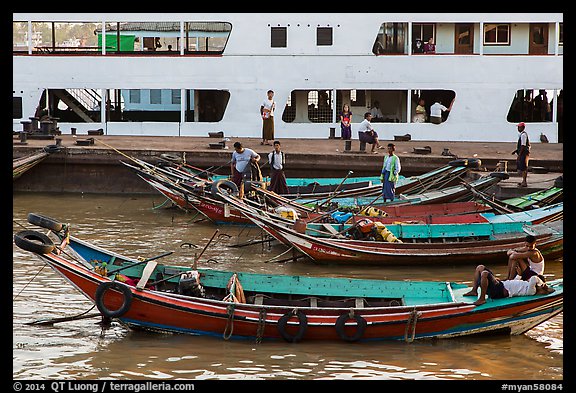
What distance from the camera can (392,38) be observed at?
3006 centimetres

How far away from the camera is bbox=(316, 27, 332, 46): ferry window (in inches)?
1165

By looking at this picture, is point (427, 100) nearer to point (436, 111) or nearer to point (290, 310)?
point (436, 111)

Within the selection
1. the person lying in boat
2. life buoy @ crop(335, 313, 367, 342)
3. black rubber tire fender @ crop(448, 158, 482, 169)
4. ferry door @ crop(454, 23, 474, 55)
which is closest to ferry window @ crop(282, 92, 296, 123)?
ferry door @ crop(454, 23, 474, 55)

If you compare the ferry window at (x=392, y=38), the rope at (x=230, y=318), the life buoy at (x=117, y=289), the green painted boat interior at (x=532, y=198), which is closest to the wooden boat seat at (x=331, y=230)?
the green painted boat interior at (x=532, y=198)

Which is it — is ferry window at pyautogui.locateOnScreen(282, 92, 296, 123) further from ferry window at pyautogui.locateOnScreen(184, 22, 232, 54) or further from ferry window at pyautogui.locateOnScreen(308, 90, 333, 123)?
ferry window at pyautogui.locateOnScreen(184, 22, 232, 54)

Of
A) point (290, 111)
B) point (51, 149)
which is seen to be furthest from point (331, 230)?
point (290, 111)

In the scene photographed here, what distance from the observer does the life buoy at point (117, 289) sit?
508 inches

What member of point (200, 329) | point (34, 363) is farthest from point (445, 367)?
point (34, 363)

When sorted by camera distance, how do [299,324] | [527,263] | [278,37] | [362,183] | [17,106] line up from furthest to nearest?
1. [17,106]
2. [278,37]
3. [362,183]
4. [527,263]
5. [299,324]

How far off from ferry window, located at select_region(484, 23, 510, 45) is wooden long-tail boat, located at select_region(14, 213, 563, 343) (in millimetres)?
17539

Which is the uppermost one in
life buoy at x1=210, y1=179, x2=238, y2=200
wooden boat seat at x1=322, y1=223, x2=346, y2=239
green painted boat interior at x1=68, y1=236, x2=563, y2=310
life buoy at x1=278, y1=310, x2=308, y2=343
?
life buoy at x1=210, y1=179, x2=238, y2=200

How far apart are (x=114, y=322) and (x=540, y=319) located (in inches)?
230

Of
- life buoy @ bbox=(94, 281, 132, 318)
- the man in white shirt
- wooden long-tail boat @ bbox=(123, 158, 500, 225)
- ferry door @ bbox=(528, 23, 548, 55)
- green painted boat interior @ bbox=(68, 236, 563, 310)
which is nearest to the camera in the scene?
life buoy @ bbox=(94, 281, 132, 318)

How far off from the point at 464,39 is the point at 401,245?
46.7 ft
